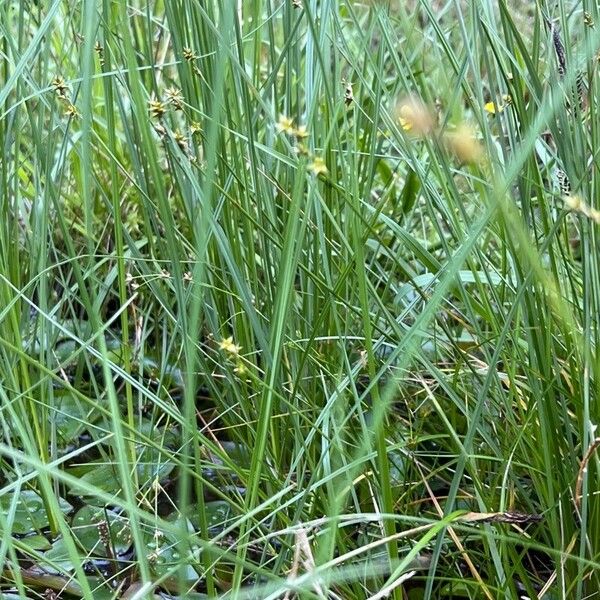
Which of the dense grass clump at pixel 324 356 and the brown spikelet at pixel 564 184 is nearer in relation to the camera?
the dense grass clump at pixel 324 356

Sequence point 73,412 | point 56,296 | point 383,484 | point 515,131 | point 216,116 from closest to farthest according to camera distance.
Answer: point 216,116 < point 383,484 < point 515,131 < point 73,412 < point 56,296

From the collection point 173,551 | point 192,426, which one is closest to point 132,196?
point 173,551

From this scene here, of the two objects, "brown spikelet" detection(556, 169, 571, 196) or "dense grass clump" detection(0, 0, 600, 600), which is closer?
"dense grass clump" detection(0, 0, 600, 600)

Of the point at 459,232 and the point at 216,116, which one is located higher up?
the point at 216,116

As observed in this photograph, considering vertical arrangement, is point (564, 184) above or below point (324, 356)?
above

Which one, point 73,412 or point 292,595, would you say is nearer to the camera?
point 292,595

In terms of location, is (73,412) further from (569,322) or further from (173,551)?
(569,322)

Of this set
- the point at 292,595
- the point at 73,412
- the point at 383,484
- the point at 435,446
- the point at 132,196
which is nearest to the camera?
the point at 383,484

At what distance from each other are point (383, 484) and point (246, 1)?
0.81 m

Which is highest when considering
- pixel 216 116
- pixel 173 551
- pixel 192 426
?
pixel 216 116

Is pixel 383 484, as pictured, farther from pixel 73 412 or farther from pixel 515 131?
pixel 73 412

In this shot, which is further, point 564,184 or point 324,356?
point 324,356

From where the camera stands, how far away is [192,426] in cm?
53

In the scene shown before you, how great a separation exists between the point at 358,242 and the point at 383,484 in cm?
18
